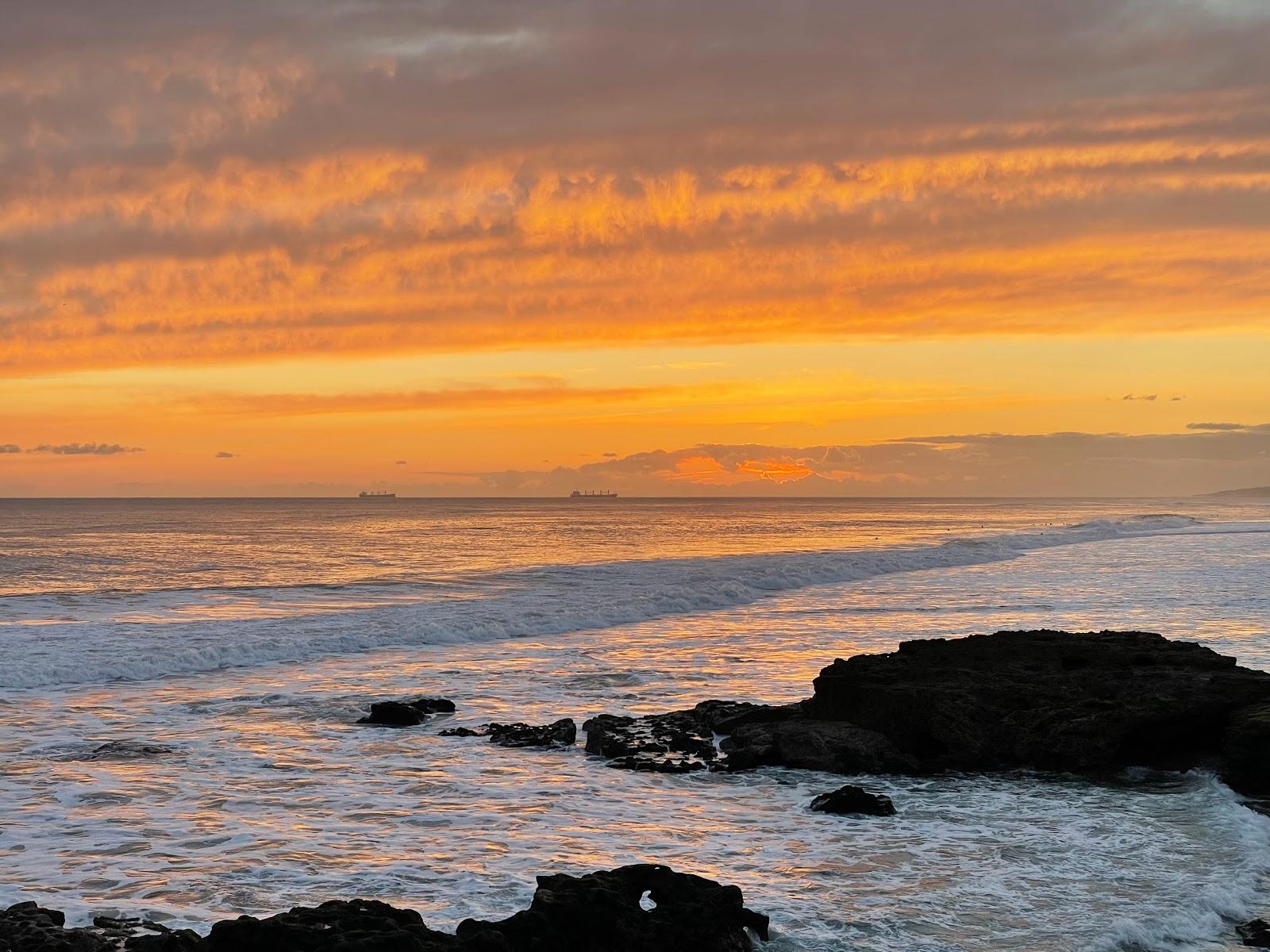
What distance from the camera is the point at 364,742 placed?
14734 mm

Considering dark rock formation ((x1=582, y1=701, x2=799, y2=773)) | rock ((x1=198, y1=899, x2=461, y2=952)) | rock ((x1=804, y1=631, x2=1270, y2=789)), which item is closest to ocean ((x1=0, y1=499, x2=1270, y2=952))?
dark rock formation ((x1=582, y1=701, x2=799, y2=773))

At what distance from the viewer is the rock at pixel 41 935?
265 inches

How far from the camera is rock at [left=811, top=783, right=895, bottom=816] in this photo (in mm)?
10961

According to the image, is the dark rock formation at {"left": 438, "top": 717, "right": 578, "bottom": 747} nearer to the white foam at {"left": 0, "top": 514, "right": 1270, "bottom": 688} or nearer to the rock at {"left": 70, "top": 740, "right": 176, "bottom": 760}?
the rock at {"left": 70, "top": 740, "right": 176, "bottom": 760}

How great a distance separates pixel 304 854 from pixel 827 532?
92.0 metres

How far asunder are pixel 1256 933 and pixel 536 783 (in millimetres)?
7403

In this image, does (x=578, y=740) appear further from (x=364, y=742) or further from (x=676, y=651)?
(x=676, y=651)

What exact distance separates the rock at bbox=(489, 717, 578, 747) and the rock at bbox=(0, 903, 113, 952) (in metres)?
7.62

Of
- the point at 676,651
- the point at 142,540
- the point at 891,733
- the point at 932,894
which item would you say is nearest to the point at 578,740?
the point at 891,733

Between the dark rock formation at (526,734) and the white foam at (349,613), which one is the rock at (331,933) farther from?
the white foam at (349,613)

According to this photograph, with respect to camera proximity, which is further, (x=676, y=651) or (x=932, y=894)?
(x=676, y=651)

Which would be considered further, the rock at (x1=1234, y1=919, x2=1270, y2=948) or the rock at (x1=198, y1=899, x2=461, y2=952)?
the rock at (x1=1234, y1=919, x2=1270, y2=948)

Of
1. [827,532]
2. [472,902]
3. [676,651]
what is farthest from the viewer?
[827,532]

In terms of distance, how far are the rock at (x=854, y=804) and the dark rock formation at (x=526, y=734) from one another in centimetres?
456
